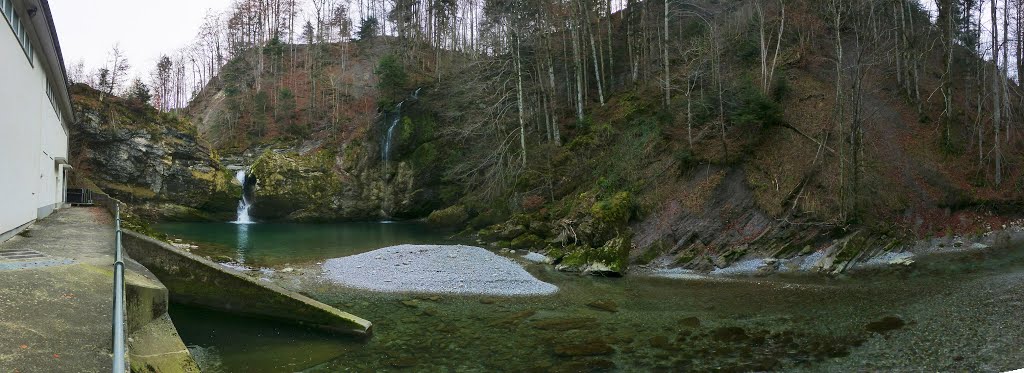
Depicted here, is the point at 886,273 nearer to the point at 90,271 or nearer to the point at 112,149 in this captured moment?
the point at 90,271

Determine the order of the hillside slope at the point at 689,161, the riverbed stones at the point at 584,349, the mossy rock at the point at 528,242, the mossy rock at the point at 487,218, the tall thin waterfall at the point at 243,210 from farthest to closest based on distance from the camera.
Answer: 1. the tall thin waterfall at the point at 243,210
2. the mossy rock at the point at 487,218
3. the mossy rock at the point at 528,242
4. the hillside slope at the point at 689,161
5. the riverbed stones at the point at 584,349

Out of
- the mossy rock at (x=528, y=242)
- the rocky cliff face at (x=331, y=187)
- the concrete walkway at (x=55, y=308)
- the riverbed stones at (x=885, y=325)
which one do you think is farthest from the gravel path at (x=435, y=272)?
the rocky cliff face at (x=331, y=187)

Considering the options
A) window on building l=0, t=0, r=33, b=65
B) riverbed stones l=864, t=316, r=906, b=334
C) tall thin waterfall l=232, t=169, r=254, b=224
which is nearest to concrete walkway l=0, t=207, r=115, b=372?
window on building l=0, t=0, r=33, b=65

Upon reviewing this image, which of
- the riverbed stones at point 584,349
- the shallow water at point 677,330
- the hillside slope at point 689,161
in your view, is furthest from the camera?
the hillside slope at point 689,161

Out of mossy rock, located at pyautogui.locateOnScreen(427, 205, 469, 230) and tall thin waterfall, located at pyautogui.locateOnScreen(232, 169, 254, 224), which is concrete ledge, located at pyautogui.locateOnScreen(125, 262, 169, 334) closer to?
mossy rock, located at pyautogui.locateOnScreen(427, 205, 469, 230)

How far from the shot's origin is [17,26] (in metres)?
12.6

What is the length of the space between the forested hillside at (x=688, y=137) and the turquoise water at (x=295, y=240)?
3.93 metres

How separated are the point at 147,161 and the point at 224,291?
3262 cm

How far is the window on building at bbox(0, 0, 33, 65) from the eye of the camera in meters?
11.2

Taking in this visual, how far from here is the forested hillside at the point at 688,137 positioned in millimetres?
17844

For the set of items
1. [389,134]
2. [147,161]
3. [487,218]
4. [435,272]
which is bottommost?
[435,272]

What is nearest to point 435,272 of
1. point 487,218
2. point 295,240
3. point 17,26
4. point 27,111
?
point 27,111

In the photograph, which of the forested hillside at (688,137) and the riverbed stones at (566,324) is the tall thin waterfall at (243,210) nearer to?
the forested hillside at (688,137)

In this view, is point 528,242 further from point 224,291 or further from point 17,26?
point 17,26
